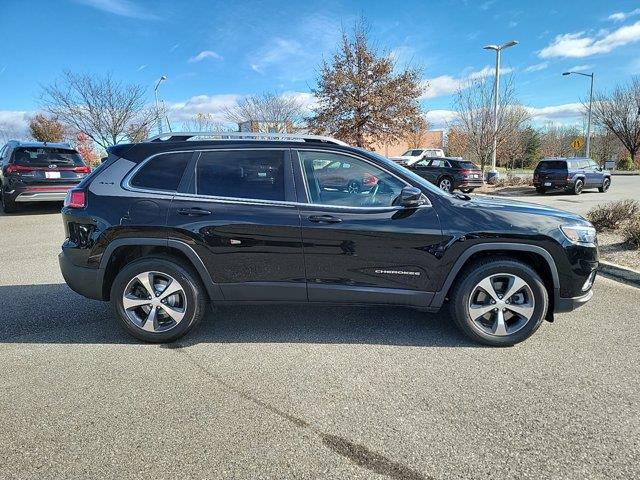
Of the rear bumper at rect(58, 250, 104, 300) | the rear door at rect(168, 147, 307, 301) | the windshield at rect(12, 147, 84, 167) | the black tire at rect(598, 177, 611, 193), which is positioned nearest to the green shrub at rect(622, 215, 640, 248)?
the rear door at rect(168, 147, 307, 301)

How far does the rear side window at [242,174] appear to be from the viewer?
358cm

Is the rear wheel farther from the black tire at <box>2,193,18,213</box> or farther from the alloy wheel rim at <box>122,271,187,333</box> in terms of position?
the black tire at <box>2,193,18,213</box>

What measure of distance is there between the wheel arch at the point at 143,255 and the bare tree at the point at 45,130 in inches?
1568

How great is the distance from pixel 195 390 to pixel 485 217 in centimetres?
267

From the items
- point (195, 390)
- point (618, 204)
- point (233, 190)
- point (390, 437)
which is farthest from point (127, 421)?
point (618, 204)

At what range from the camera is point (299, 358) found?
340 centimetres

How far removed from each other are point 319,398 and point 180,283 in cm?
161

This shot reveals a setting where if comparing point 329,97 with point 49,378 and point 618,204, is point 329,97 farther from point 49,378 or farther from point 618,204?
point 49,378

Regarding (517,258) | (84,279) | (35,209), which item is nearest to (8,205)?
(35,209)

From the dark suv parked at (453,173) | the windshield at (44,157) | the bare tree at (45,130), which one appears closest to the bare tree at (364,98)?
the dark suv parked at (453,173)

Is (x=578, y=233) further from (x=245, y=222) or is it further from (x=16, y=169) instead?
(x=16, y=169)

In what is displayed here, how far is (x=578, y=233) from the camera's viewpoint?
3514mm

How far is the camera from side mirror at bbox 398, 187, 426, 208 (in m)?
3.33

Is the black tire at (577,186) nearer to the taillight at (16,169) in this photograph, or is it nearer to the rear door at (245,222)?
the rear door at (245,222)
